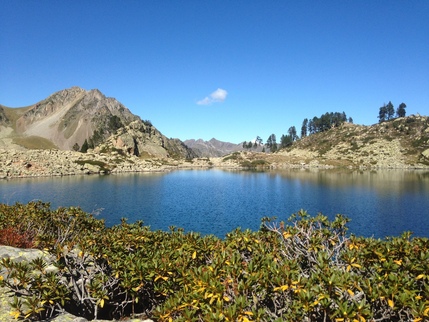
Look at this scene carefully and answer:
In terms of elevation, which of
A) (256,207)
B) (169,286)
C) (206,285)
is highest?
(206,285)

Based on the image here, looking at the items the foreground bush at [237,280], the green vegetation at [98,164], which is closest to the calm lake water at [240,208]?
the foreground bush at [237,280]

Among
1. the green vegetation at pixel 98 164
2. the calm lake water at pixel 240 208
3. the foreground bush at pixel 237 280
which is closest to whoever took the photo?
the foreground bush at pixel 237 280

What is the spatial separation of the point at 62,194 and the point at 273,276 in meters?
82.7

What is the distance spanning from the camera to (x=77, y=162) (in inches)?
6432

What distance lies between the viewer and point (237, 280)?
961 centimetres

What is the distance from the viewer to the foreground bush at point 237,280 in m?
8.12

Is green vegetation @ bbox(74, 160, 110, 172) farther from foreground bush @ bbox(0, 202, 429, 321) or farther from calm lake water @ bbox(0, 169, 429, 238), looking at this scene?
foreground bush @ bbox(0, 202, 429, 321)

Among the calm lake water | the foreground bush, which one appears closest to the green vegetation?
the calm lake water

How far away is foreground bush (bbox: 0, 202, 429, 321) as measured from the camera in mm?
8117

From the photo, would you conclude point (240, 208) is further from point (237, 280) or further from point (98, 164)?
point (98, 164)

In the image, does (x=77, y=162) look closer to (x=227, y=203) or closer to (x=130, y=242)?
(x=227, y=203)

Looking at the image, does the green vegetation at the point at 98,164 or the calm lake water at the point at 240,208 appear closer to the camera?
the calm lake water at the point at 240,208

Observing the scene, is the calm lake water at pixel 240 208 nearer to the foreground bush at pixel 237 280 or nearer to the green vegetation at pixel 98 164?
the foreground bush at pixel 237 280

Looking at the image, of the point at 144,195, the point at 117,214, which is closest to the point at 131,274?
the point at 117,214
